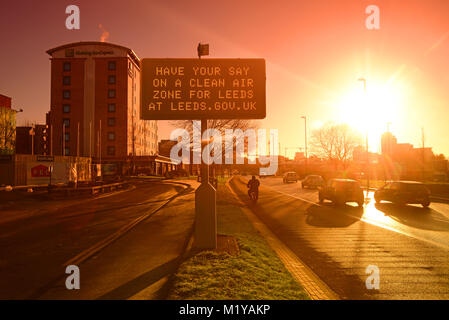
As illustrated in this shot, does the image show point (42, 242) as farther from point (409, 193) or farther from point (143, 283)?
point (409, 193)

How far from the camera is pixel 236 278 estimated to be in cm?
523

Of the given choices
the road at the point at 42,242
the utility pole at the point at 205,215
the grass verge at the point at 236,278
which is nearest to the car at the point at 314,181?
the road at the point at 42,242

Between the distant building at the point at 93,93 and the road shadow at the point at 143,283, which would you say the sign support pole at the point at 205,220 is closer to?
the road shadow at the point at 143,283

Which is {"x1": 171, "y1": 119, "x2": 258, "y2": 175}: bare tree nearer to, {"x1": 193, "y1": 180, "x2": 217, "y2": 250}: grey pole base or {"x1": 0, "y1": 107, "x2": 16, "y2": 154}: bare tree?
{"x1": 193, "y1": 180, "x2": 217, "y2": 250}: grey pole base

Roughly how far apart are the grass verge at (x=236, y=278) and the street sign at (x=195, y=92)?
3229 mm

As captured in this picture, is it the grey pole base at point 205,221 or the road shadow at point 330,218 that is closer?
the grey pole base at point 205,221

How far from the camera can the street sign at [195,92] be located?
7.55 meters

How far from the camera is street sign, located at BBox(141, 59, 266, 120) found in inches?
A: 297

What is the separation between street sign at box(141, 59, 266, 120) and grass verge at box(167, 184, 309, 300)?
10.6 feet

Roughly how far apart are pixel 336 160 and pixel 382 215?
52.0 meters

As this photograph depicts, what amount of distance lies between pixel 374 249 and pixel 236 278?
4772 millimetres

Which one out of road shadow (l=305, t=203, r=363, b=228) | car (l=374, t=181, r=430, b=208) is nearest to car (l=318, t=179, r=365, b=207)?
car (l=374, t=181, r=430, b=208)

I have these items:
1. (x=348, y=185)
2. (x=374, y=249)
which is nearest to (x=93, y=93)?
(x=348, y=185)
